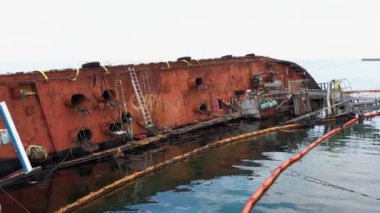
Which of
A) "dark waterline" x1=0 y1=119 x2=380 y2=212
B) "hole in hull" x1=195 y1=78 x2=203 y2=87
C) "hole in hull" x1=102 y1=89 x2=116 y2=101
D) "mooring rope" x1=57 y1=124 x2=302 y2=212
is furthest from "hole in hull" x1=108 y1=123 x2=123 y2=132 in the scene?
"hole in hull" x1=195 y1=78 x2=203 y2=87

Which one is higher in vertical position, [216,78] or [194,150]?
[216,78]

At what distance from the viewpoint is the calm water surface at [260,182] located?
44.7ft

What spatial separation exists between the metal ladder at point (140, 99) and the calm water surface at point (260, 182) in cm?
436

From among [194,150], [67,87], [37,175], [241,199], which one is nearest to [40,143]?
[37,175]

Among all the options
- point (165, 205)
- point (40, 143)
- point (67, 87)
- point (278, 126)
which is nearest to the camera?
point (165, 205)

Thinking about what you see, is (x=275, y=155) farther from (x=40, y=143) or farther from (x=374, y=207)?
(x=40, y=143)

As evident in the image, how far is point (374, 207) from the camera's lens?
12984 mm

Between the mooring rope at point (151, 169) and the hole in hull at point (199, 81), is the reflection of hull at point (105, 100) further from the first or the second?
the mooring rope at point (151, 169)

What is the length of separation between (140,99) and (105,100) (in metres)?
2.33

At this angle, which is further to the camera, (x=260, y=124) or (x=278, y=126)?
(x=260, y=124)

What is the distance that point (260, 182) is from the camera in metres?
16.2

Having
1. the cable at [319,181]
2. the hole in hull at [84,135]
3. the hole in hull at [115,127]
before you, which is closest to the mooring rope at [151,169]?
the hole in hull at [115,127]

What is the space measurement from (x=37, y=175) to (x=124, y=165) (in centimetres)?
389

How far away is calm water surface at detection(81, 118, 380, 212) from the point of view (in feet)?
44.7
